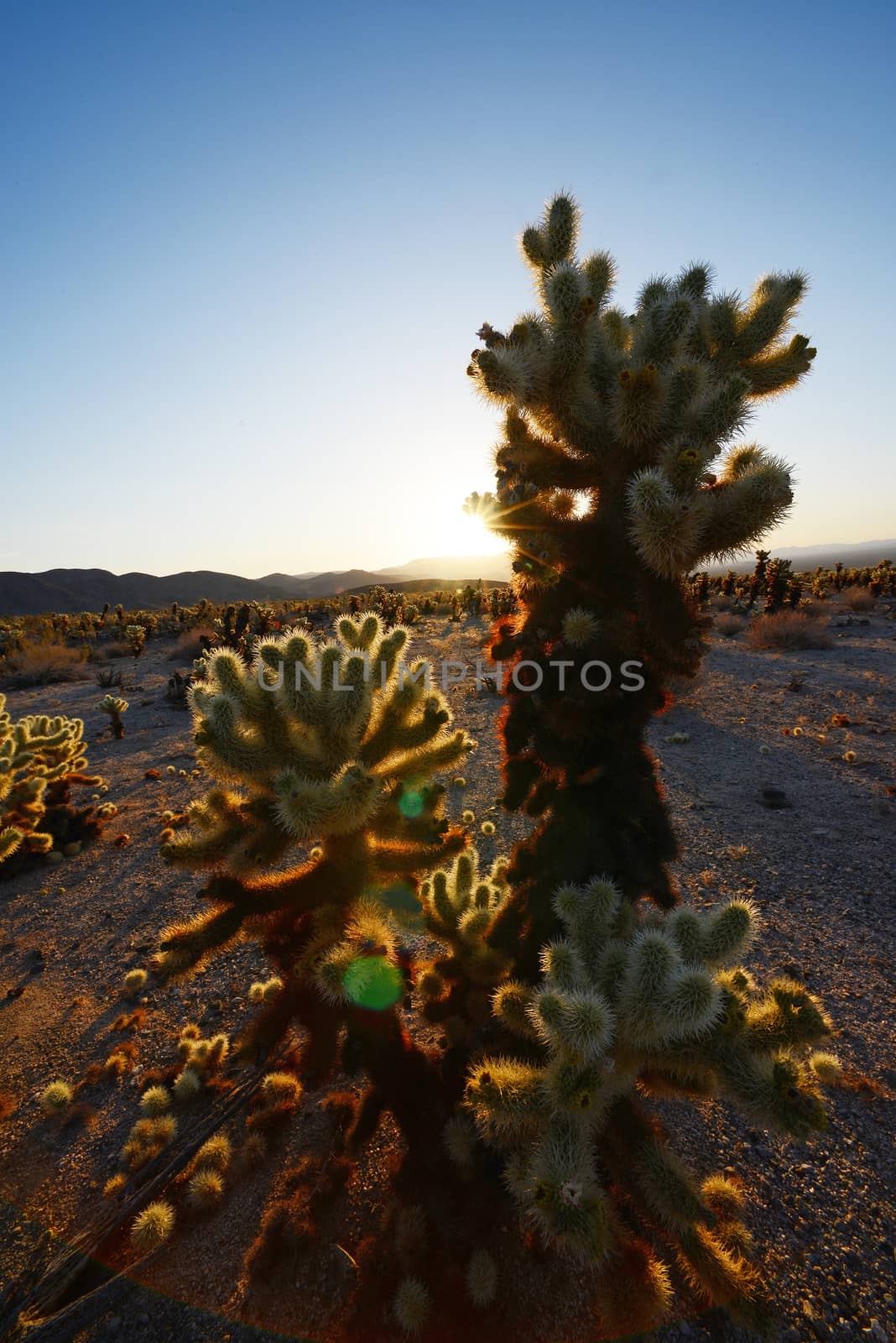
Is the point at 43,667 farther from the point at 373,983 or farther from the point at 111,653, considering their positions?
the point at 373,983

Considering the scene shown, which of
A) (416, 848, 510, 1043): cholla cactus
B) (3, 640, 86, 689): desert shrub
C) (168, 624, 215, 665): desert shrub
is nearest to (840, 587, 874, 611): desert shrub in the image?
(168, 624, 215, 665): desert shrub

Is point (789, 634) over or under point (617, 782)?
under

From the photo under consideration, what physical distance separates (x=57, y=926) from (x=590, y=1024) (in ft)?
17.0

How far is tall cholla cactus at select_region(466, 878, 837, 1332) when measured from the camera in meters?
1.81

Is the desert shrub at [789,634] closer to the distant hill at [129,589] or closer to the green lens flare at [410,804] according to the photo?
the green lens flare at [410,804]

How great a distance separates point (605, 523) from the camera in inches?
109

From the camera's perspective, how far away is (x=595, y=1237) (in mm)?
1592

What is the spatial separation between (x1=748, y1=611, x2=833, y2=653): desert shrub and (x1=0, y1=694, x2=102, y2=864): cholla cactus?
14.6 metres

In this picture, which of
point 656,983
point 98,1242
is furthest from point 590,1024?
point 98,1242

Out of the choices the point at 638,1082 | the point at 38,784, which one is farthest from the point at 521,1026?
the point at 38,784

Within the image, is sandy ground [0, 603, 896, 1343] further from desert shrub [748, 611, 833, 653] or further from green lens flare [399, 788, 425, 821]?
desert shrub [748, 611, 833, 653]

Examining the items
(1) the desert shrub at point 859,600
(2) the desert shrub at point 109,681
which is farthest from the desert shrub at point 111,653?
(1) the desert shrub at point 859,600

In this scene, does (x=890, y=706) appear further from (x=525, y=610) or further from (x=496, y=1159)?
(x=496, y=1159)

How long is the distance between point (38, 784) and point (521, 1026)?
18.2 ft
